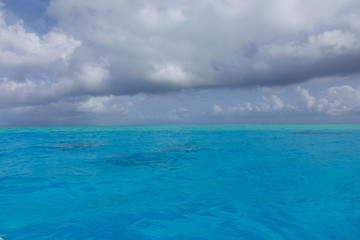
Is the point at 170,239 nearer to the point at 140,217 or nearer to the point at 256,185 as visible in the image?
the point at 140,217

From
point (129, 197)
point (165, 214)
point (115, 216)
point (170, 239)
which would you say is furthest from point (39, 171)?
point (170, 239)

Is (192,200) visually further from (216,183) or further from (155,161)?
(155,161)

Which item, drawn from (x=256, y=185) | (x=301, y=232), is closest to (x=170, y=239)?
(x=301, y=232)

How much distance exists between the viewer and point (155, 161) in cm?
1634

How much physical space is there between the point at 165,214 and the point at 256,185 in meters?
5.09

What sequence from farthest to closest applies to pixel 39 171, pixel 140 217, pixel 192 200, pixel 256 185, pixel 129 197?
pixel 39 171 < pixel 256 185 < pixel 129 197 < pixel 192 200 < pixel 140 217

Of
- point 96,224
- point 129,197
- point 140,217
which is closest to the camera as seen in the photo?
point 96,224

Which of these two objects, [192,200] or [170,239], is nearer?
[170,239]

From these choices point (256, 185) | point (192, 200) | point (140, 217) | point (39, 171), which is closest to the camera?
point (140, 217)

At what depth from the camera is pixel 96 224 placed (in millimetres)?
6168

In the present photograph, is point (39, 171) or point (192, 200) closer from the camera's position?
point (192, 200)

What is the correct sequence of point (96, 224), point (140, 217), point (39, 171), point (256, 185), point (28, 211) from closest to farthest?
1. point (96, 224)
2. point (140, 217)
3. point (28, 211)
4. point (256, 185)
5. point (39, 171)

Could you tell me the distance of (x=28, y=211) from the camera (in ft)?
24.1

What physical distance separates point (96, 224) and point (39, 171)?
951cm
